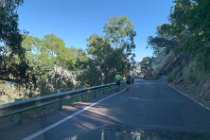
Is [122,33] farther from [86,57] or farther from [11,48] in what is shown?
[11,48]

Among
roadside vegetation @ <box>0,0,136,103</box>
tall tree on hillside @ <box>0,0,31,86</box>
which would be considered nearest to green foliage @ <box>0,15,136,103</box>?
roadside vegetation @ <box>0,0,136,103</box>

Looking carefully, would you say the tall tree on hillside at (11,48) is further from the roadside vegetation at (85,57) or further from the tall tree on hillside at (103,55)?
the tall tree on hillside at (103,55)

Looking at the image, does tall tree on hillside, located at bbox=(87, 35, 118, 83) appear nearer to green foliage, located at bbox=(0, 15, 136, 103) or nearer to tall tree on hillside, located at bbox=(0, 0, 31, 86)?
green foliage, located at bbox=(0, 15, 136, 103)

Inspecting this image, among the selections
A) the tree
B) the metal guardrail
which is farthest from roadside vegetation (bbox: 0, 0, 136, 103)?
the metal guardrail

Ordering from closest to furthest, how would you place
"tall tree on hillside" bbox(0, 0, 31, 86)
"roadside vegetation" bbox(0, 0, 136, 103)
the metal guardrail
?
the metal guardrail
"tall tree on hillside" bbox(0, 0, 31, 86)
"roadside vegetation" bbox(0, 0, 136, 103)

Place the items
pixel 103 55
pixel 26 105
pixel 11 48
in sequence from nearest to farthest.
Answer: pixel 26 105 → pixel 11 48 → pixel 103 55

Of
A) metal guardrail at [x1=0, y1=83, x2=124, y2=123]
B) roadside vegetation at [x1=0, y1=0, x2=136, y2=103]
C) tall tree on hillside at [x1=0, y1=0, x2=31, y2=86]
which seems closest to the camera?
metal guardrail at [x1=0, y1=83, x2=124, y2=123]

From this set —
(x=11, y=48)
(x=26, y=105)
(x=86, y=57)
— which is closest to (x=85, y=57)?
(x=86, y=57)

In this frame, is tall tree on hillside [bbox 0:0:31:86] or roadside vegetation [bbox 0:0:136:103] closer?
tall tree on hillside [bbox 0:0:31:86]

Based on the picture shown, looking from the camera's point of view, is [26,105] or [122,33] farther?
[122,33]

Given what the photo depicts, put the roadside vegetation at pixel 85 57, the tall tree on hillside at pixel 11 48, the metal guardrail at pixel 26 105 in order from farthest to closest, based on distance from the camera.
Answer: the roadside vegetation at pixel 85 57, the tall tree on hillside at pixel 11 48, the metal guardrail at pixel 26 105

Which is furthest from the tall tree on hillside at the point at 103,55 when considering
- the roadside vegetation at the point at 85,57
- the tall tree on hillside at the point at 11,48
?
the tall tree on hillside at the point at 11,48

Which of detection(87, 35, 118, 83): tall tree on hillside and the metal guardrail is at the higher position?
detection(87, 35, 118, 83): tall tree on hillside

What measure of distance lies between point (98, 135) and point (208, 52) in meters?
22.9
